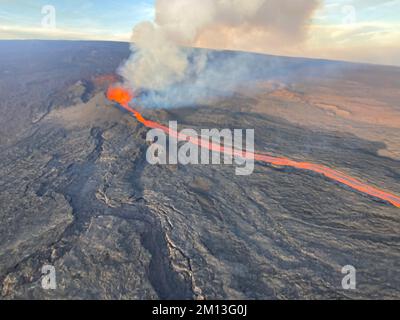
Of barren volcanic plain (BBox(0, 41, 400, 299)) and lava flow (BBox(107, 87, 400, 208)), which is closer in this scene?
barren volcanic plain (BBox(0, 41, 400, 299))

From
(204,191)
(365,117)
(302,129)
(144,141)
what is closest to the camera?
(204,191)

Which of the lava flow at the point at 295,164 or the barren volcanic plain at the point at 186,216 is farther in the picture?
the lava flow at the point at 295,164

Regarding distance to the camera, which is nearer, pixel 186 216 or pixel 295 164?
pixel 186 216

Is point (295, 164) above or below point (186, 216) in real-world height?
above

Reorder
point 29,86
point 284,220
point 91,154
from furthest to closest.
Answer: point 29,86 < point 91,154 < point 284,220
